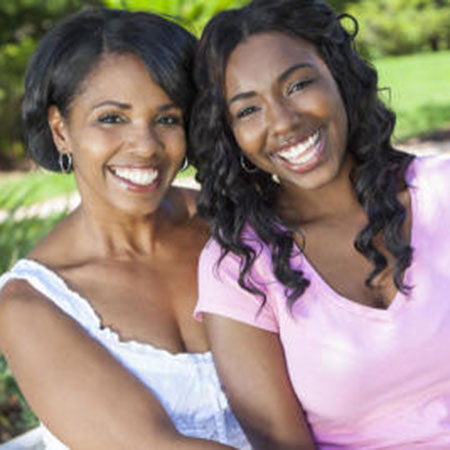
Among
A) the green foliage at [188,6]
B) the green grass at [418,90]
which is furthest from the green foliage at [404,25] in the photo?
the green foliage at [188,6]

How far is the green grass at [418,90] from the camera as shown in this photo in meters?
13.5

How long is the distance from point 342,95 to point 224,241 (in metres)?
0.56

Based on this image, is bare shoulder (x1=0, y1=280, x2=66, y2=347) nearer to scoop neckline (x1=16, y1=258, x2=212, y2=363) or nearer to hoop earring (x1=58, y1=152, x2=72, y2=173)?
scoop neckline (x1=16, y1=258, x2=212, y2=363)

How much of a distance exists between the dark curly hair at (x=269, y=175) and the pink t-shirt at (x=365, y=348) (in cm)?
5

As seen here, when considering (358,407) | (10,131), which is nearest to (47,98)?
(358,407)

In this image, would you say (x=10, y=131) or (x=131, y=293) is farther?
(x=10, y=131)

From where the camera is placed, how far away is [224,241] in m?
2.46

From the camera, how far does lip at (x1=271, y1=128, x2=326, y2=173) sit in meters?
2.40

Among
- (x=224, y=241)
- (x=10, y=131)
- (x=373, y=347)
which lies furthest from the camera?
(x=10, y=131)

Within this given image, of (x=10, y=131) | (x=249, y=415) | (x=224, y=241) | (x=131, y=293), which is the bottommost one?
(x=10, y=131)

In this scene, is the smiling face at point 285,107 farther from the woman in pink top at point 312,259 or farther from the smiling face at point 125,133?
the smiling face at point 125,133

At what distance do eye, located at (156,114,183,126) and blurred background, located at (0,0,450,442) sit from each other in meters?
0.51

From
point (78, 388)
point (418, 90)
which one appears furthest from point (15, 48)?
point (78, 388)

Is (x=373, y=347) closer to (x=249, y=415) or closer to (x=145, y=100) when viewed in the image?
(x=249, y=415)
